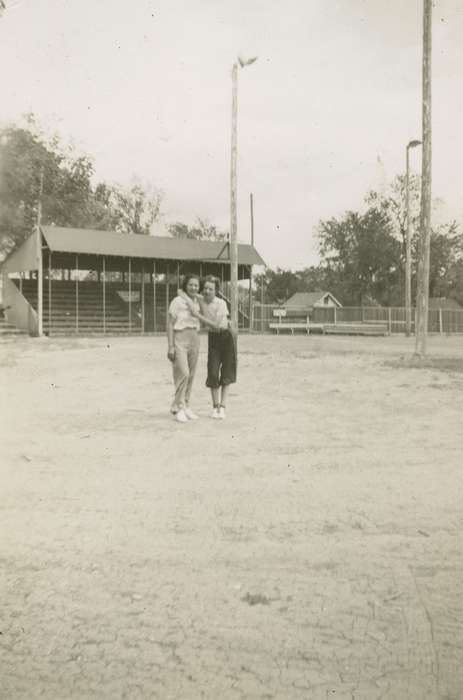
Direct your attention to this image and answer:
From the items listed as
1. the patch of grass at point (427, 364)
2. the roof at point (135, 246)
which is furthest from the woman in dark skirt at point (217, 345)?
the roof at point (135, 246)

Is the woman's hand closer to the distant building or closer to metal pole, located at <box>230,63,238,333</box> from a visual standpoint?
metal pole, located at <box>230,63,238,333</box>

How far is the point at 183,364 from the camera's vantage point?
26.4 feet

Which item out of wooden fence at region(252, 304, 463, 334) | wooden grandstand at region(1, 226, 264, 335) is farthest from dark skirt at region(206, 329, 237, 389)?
wooden fence at region(252, 304, 463, 334)

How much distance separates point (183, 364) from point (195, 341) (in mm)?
343

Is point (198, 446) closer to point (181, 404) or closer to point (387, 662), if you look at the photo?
point (181, 404)

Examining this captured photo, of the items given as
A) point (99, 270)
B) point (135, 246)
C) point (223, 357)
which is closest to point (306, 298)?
point (99, 270)

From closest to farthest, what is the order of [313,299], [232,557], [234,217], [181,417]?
[232,557], [181,417], [234,217], [313,299]

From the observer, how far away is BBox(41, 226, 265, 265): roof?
28.5 m

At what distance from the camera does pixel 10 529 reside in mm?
4105

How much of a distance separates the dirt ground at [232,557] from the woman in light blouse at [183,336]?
0.31m

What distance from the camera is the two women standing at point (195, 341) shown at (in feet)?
26.4

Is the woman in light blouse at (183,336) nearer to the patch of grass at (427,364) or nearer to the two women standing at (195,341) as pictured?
the two women standing at (195,341)

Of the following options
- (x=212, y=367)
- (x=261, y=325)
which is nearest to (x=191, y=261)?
(x=261, y=325)

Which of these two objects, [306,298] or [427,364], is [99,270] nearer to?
[427,364]
